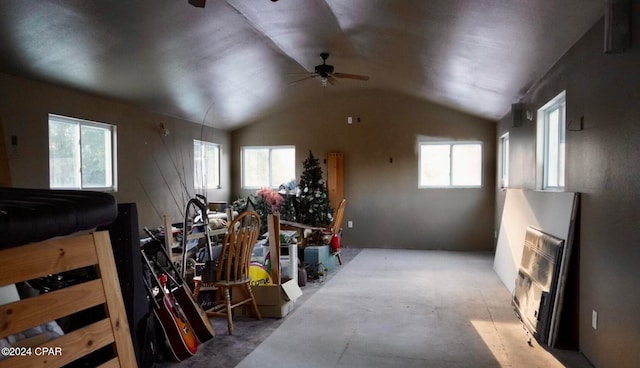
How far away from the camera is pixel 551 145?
14.9 ft

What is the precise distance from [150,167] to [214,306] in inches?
121

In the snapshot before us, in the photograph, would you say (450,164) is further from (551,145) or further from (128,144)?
(128,144)

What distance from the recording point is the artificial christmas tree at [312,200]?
22.3 feet

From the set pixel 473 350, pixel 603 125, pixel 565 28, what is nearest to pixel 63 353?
pixel 473 350

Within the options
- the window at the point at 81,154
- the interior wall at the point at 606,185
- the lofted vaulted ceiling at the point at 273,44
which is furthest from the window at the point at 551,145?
the window at the point at 81,154

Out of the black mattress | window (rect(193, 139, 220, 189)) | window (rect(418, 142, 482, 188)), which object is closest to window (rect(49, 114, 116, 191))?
window (rect(193, 139, 220, 189))

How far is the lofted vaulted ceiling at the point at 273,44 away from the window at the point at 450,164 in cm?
121

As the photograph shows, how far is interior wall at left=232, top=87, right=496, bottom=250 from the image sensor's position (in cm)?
792

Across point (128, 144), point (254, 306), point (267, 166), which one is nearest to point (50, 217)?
point (254, 306)

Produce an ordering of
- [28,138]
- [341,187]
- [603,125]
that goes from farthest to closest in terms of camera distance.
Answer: [341,187], [28,138], [603,125]

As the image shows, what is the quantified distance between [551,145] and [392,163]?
3919mm

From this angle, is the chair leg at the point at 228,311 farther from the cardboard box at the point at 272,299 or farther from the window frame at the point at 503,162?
the window frame at the point at 503,162

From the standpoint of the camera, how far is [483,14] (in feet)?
10.7

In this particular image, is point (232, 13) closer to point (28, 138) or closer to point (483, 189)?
point (28, 138)
